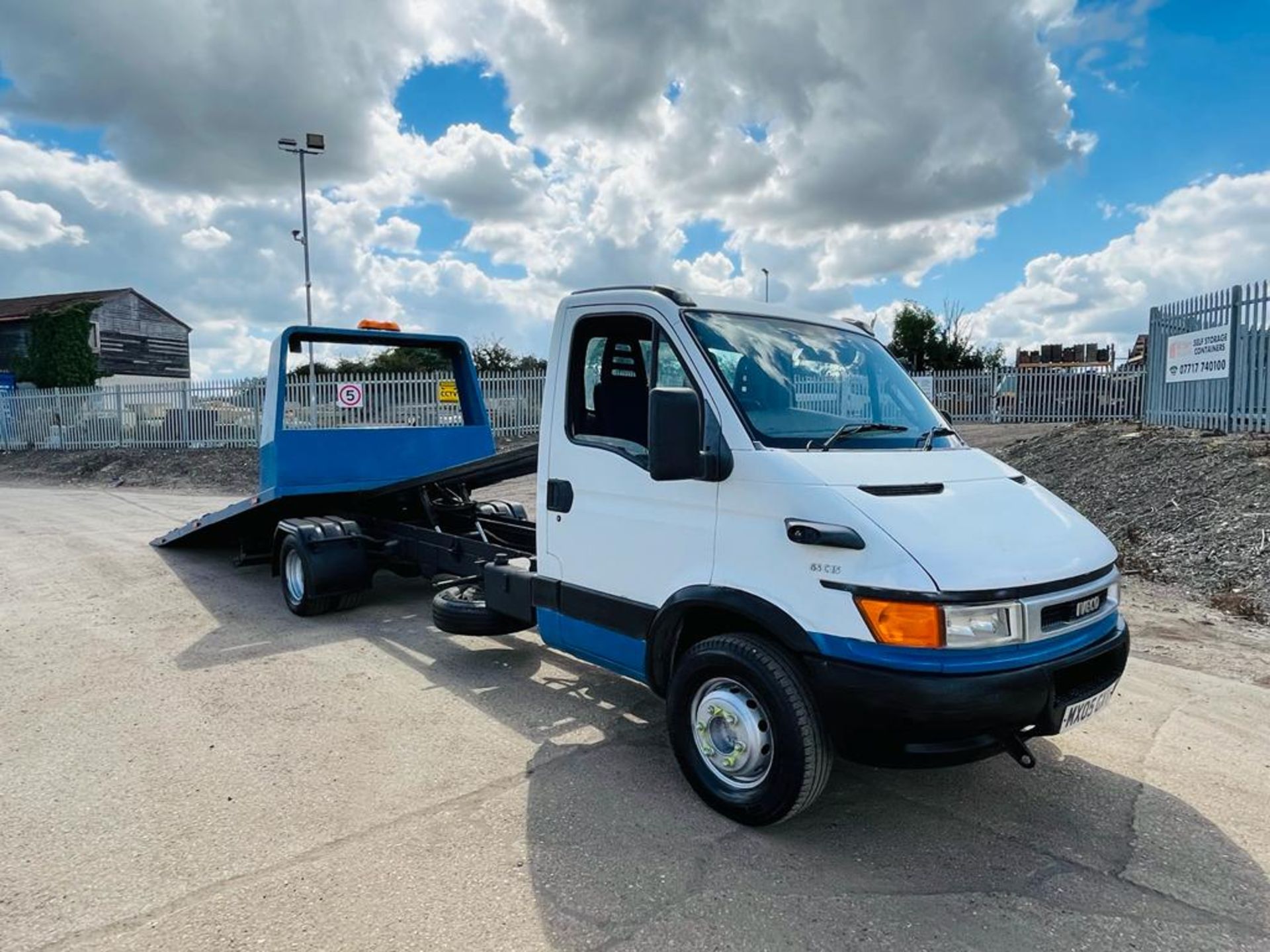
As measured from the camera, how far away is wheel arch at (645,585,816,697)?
3168mm

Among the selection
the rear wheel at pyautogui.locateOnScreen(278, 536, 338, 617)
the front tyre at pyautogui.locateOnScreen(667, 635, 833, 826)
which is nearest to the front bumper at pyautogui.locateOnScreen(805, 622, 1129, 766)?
the front tyre at pyautogui.locateOnScreen(667, 635, 833, 826)

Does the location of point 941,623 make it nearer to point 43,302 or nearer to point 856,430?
point 856,430

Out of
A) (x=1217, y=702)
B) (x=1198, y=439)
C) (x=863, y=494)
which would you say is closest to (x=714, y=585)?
(x=863, y=494)

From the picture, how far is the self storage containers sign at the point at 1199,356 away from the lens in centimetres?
1134

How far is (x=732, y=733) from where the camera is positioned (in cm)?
341

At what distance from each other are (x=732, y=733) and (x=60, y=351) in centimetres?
4186

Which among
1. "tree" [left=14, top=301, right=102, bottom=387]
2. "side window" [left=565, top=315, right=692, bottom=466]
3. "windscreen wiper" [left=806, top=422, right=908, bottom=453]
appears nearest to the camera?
"windscreen wiper" [left=806, top=422, right=908, bottom=453]

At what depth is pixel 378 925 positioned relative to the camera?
2734 millimetres

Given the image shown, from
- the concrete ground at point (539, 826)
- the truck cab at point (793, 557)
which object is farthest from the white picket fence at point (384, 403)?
the truck cab at point (793, 557)

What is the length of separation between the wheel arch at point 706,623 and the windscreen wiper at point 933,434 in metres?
1.21

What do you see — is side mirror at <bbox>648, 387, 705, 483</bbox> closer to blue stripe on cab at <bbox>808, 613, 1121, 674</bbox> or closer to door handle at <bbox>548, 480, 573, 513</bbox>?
blue stripe on cab at <bbox>808, 613, 1121, 674</bbox>

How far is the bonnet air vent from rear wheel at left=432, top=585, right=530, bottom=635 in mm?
2577

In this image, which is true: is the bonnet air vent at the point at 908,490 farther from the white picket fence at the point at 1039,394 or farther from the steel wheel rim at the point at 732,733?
the white picket fence at the point at 1039,394

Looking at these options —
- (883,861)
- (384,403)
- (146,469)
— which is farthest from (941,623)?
(146,469)
